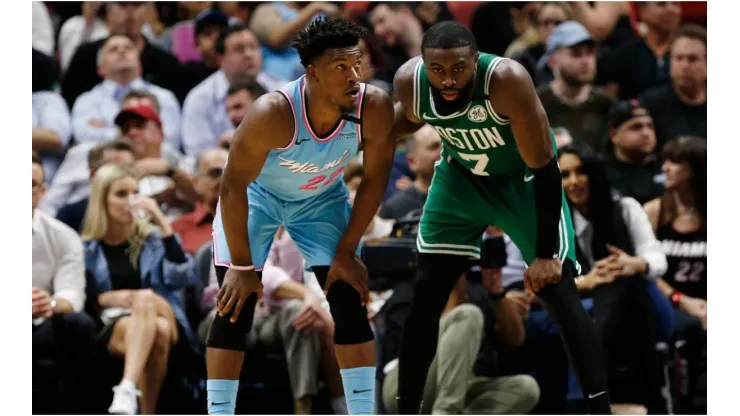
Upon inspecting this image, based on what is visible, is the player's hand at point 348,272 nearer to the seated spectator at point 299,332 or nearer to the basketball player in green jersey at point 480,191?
the basketball player in green jersey at point 480,191

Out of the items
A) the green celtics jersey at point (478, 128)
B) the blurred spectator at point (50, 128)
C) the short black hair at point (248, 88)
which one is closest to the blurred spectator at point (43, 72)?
the blurred spectator at point (50, 128)

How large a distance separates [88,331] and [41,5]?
2954mm

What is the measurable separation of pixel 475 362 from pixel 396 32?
9.42 feet

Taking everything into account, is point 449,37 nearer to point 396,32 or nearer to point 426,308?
point 426,308

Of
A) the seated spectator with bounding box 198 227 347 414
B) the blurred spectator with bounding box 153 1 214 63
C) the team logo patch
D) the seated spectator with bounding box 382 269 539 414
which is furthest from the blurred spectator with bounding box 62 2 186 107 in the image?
the team logo patch

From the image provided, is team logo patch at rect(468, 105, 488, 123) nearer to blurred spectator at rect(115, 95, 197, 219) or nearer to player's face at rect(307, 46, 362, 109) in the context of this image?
player's face at rect(307, 46, 362, 109)

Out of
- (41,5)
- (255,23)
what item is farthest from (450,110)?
(41,5)


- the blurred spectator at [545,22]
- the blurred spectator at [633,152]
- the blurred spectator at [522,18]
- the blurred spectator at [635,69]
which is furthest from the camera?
the blurred spectator at [522,18]

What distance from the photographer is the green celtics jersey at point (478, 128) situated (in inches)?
164

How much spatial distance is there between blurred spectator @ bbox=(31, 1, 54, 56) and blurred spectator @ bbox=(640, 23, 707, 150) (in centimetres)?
414

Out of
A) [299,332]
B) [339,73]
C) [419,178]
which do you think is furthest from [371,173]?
[419,178]

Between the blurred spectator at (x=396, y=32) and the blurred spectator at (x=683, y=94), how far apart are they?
65.7 inches

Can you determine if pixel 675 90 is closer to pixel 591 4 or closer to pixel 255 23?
pixel 591 4

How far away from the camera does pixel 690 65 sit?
701 cm
